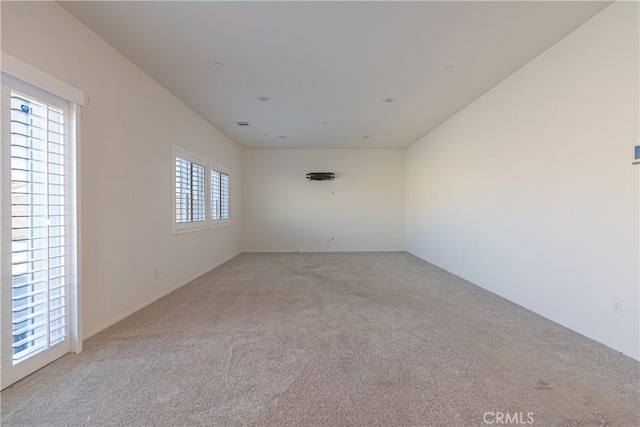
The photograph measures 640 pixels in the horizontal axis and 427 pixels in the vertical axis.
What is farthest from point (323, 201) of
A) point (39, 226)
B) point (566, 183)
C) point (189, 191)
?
point (39, 226)

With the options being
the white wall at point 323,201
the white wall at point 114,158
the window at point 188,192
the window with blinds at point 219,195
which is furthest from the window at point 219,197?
the white wall at point 114,158

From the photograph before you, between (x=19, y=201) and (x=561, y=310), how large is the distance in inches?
183

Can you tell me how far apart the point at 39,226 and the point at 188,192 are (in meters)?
2.71

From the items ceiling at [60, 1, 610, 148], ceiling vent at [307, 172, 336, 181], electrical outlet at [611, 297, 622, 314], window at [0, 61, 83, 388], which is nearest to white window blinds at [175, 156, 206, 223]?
ceiling at [60, 1, 610, 148]

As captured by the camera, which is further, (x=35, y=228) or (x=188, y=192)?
(x=188, y=192)

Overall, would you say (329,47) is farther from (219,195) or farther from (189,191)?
(219,195)

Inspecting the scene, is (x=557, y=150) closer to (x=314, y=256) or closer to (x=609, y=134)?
(x=609, y=134)

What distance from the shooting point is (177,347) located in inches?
94.8

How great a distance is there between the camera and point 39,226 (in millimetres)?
2051

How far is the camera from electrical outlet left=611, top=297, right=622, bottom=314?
2332mm

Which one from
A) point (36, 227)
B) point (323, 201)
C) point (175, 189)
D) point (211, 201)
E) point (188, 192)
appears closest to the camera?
point (36, 227)

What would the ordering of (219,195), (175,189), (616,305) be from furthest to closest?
(219,195)
(175,189)
(616,305)

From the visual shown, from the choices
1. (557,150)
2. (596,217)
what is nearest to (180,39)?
(557,150)

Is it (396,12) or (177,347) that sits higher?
(396,12)
